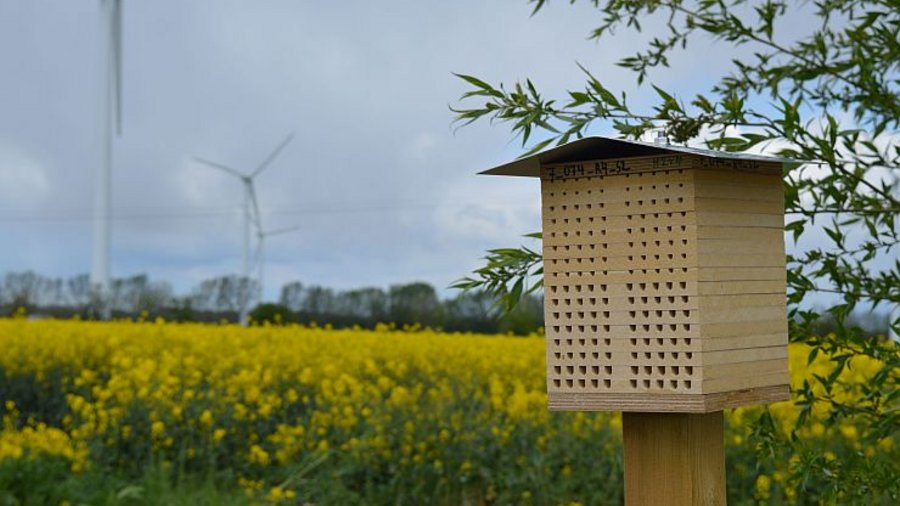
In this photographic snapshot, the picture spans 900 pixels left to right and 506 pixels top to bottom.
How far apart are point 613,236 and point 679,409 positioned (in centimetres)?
35

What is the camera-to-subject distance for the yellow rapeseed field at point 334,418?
5.25 meters

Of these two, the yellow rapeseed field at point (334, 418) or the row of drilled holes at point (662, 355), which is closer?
the row of drilled holes at point (662, 355)

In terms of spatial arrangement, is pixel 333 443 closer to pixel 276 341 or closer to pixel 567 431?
pixel 567 431

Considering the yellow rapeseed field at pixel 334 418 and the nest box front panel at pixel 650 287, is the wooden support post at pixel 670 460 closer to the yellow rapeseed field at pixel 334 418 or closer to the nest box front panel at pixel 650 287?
the nest box front panel at pixel 650 287

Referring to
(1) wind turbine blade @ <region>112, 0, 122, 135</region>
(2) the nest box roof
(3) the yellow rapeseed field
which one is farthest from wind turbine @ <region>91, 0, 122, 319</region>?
(2) the nest box roof

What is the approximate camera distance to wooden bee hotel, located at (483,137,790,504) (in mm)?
1994

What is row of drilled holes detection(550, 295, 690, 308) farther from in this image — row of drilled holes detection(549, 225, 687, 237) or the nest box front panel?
row of drilled holes detection(549, 225, 687, 237)

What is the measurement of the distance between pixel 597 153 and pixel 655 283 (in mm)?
282

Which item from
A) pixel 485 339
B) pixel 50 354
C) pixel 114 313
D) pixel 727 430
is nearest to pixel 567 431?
pixel 727 430

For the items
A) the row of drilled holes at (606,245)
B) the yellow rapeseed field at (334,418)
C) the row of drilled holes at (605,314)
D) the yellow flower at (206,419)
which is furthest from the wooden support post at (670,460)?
the yellow flower at (206,419)

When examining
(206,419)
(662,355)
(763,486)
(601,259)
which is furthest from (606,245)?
(206,419)

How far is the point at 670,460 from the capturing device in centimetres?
214

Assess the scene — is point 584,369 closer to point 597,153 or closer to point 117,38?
point 597,153

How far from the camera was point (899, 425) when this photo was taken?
2.65 metres
